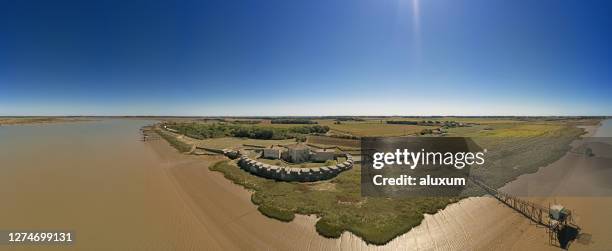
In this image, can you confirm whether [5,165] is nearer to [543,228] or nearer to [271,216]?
[271,216]

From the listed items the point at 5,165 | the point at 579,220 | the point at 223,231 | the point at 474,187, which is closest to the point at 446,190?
the point at 474,187

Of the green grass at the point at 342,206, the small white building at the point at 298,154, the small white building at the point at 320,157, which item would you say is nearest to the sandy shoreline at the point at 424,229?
the green grass at the point at 342,206

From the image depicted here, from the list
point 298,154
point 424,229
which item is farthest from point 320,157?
point 424,229

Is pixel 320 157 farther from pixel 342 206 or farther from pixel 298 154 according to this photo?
pixel 342 206

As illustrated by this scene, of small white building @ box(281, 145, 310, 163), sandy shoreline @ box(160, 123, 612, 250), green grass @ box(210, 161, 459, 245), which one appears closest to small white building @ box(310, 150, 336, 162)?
small white building @ box(281, 145, 310, 163)

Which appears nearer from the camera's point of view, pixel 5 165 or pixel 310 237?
pixel 310 237

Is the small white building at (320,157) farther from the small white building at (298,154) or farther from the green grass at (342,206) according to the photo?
the green grass at (342,206)

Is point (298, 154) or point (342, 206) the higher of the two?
point (298, 154)

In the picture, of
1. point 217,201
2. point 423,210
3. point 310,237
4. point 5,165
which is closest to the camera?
point 310,237
